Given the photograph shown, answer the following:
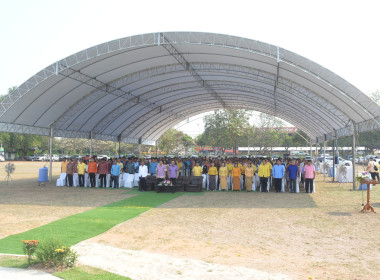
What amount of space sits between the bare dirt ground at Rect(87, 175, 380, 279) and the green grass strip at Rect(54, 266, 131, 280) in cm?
144

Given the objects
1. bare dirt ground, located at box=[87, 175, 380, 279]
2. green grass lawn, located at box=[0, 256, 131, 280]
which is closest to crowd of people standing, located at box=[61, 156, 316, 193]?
bare dirt ground, located at box=[87, 175, 380, 279]

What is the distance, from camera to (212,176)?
17422 mm

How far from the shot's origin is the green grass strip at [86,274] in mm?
5051

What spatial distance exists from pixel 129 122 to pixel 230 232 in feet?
76.5

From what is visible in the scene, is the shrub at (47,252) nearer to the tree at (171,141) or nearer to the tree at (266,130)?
the tree at (266,130)

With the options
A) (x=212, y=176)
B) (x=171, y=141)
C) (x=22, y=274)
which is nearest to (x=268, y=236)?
(x=22, y=274)

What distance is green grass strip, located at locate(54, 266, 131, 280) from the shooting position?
5.05 meters

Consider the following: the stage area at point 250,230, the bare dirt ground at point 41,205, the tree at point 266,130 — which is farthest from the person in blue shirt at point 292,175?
the tree at point 266,130

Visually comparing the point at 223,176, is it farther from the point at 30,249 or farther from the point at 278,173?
the point at 30,249

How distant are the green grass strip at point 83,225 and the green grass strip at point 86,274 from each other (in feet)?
5.15

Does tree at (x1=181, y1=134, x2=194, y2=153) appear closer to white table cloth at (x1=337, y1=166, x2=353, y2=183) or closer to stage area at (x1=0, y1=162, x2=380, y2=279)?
white table cloth at (x1=337, y1=166, x2=353, y2=183)

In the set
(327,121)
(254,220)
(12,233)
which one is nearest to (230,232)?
(254,220)

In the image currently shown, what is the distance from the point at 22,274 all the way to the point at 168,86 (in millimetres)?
20314

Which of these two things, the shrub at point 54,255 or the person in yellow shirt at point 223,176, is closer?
the shrub at point 54,255
